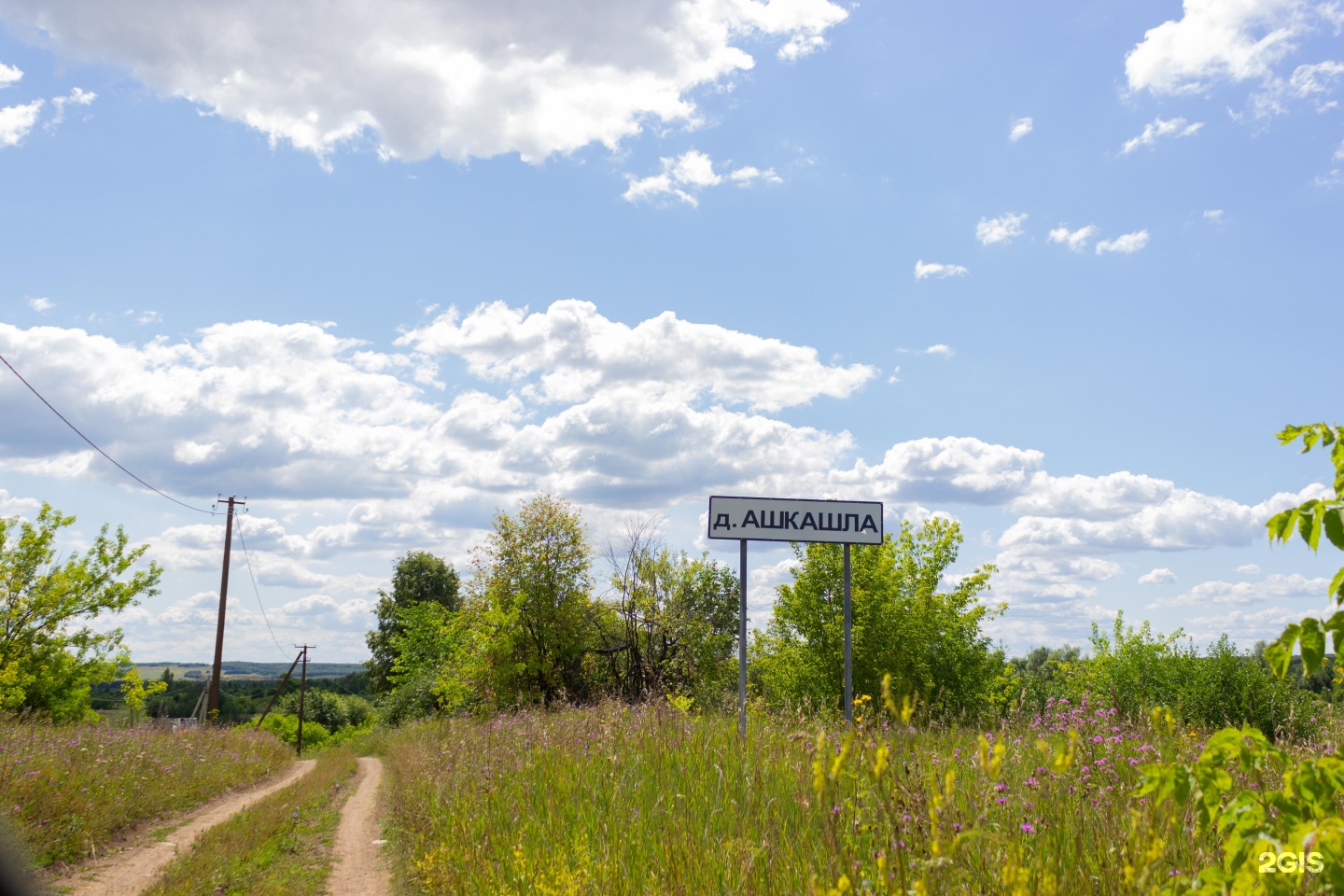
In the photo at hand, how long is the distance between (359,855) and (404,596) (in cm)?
5887

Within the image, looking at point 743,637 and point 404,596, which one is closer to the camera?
point 743,637

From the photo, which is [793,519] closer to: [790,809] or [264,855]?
[790,809]

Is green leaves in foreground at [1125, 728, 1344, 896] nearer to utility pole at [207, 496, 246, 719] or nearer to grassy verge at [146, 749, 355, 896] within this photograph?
grassy verge at [146, 749, 355, 896]

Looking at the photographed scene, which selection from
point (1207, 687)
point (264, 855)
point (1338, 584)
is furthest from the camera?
point (1207, 687)

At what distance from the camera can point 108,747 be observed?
15.5m

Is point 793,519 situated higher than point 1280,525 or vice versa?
point 793,519

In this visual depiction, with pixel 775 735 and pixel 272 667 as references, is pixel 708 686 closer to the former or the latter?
pixel 775 735

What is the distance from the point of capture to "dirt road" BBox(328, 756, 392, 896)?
9602 mm

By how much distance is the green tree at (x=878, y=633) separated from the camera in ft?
61.6

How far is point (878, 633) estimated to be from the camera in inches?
741

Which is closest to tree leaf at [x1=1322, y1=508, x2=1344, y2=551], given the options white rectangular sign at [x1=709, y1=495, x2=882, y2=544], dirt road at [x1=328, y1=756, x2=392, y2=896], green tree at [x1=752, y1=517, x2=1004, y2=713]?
white rectangular sign at [x1=709, y1=495, x2=882, y2=544]

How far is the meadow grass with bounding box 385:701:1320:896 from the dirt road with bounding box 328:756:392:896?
0.38 metres

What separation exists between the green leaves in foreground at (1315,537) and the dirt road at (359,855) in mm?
8989

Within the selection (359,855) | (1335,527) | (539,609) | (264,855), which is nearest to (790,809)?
(1335,527)
